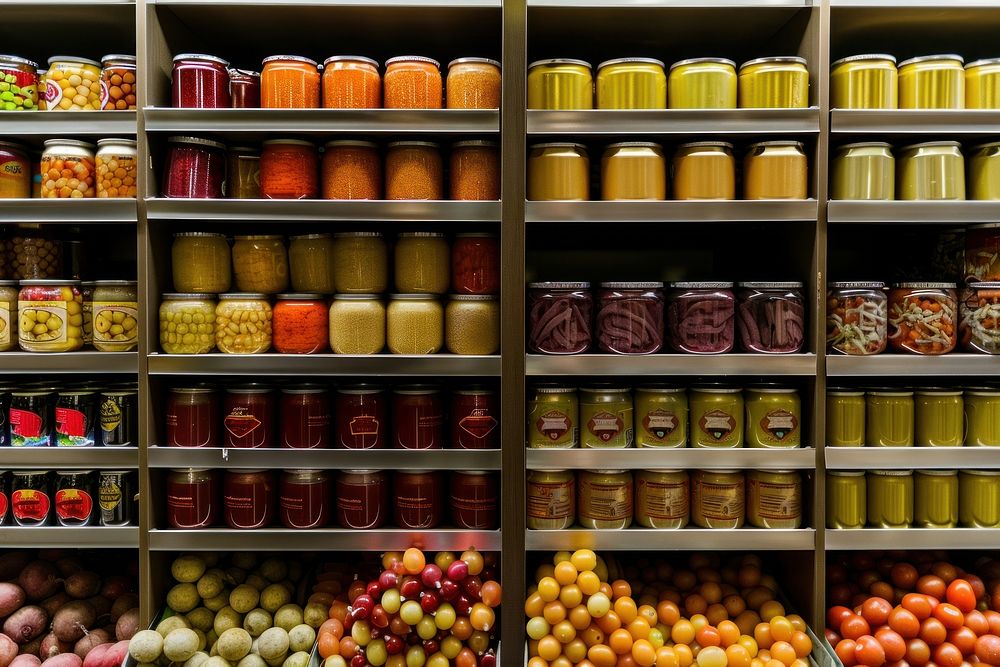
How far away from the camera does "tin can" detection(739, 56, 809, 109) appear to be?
1.76 metres

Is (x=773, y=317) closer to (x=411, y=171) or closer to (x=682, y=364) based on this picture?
(x=682, y=364)

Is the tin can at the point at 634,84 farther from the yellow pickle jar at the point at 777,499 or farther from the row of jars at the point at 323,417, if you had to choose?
the yellow pickle jar at the point at 777,499

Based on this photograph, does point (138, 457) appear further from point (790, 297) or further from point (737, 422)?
point (790, 297)

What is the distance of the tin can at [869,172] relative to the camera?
1.78m

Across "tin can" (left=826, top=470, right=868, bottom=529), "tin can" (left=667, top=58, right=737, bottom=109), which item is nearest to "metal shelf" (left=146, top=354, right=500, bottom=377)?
"tin can" (left=667, top=58, right=737, bottom=109)

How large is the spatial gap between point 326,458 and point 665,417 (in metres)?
0.97

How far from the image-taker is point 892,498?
182cm

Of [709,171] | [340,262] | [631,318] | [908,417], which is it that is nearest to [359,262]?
[340,262]

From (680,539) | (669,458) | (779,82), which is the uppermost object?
(779,82)

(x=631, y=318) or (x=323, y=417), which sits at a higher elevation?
(x=631, y=318)

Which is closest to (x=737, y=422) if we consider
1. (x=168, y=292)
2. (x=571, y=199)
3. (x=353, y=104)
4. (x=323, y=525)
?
(x=571, y=199)

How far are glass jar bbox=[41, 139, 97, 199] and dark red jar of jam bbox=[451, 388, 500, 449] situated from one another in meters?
1.23

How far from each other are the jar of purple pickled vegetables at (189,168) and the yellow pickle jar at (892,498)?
2.09 metres

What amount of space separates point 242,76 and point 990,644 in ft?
8.54
